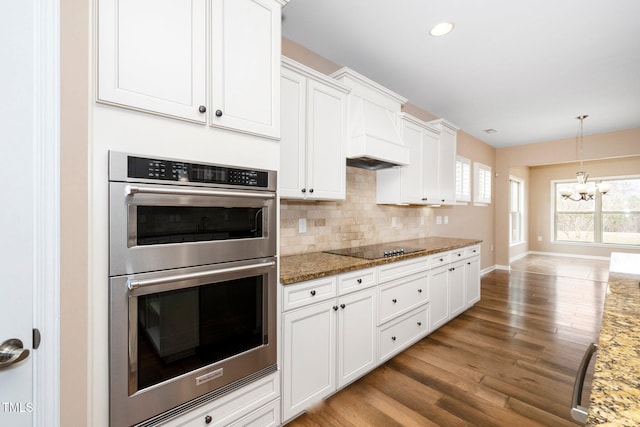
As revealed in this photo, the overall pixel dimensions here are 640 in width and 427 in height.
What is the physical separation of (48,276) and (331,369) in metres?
1.67

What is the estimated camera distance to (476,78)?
329cm

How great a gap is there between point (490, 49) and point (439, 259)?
2126 millimetres

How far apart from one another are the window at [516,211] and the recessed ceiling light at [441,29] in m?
6.86

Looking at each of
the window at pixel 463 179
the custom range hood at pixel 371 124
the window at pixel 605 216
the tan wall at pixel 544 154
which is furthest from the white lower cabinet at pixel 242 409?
the window at pixel 605 216

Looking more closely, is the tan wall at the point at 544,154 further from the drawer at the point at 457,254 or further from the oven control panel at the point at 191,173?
the oven control panel at the point at 191,173

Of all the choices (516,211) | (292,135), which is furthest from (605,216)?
(292,135)

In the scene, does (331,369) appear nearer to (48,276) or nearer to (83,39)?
(48,276)

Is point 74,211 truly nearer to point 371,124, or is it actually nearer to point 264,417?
point 264,417

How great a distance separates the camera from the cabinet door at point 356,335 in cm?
207

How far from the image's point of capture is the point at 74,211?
40.0 inches

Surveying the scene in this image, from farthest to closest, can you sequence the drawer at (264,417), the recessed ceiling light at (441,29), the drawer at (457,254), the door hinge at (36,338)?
the drawer at (457,254)
the recessed ceiling light at (441,29)
the drawer at (264,417)
the door hinge at (36,338)

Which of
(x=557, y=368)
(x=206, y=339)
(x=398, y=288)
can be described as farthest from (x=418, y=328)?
(x=206, y=339)

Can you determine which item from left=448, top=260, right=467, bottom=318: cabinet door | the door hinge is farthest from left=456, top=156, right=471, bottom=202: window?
the door hinge

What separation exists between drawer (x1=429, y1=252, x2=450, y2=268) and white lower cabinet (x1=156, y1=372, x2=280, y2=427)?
6.76 ft
